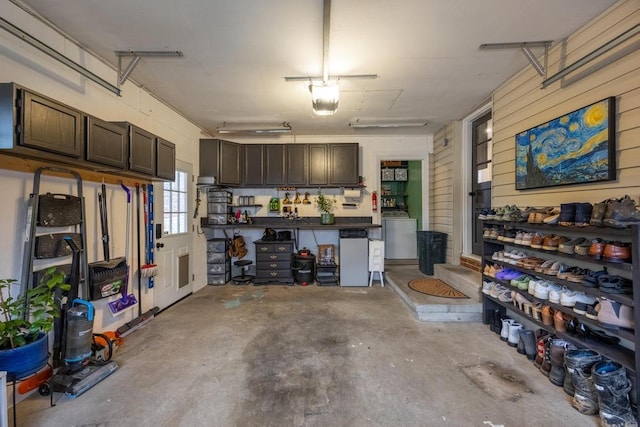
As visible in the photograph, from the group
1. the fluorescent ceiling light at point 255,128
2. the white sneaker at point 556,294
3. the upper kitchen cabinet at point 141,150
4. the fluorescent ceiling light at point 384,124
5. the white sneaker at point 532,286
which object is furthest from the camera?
the fluorescent ceiling light at point 255,128

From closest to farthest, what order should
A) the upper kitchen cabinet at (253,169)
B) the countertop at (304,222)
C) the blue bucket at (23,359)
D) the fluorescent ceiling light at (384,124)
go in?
the blue bucket at (23,359)
the fluorescent ceiling light at (384,124)
the countertop at (304,222)
the upper kitchen cabinet at (253,169)

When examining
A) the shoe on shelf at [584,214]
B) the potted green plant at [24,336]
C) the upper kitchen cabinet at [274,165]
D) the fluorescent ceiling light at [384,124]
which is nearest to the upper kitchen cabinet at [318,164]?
the upper kitchen cabinet at [274,165]

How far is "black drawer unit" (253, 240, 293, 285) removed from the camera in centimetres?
505

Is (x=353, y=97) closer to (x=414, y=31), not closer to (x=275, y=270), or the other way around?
(x=414, y=31)

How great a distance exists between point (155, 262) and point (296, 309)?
2.02 m

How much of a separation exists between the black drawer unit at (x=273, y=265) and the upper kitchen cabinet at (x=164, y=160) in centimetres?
207

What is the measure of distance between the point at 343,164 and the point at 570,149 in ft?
11.3

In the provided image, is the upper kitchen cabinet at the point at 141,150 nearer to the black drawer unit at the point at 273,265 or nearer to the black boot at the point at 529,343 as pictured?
the black drawer unit at the point at 273,265

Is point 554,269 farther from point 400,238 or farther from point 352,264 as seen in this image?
point 400,238

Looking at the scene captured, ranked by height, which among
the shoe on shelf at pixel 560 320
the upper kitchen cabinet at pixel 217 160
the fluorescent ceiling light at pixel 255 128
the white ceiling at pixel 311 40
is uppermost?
the white ceiling at pixel 311 40

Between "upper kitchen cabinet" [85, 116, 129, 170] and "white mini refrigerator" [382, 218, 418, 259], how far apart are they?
518 cm

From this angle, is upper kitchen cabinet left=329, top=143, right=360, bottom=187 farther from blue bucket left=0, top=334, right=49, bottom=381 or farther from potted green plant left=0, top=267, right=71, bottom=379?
blue bucket left=0, top=334, right=49, bottom=381

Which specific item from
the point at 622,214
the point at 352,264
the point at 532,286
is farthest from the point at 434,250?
the point at 622,214

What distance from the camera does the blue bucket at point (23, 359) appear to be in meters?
1.63
